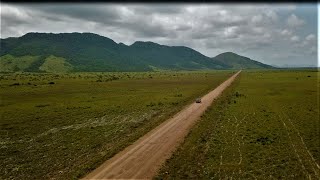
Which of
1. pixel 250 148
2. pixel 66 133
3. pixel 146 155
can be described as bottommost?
pixel 66 133

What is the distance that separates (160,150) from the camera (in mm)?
30281

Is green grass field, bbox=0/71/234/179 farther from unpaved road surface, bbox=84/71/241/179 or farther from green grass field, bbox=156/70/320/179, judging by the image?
green grass field, bbox=156/70/320/179

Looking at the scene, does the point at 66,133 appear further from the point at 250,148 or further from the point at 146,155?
the point at 250,148

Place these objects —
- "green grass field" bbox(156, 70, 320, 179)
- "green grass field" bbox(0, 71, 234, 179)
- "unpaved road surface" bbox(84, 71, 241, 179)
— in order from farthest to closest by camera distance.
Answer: "green grass field" bbox(0, 71, 234, 179)
"green grass field" bbox(156, 70, 320, 179)
"unpaved road surface" bbox(84, 71, 241, 179)

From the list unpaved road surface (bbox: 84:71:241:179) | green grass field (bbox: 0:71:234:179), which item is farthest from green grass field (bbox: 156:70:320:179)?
green grass field (bbox: 0:71:234:179)

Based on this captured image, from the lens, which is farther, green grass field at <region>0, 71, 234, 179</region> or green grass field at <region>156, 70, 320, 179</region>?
green grass field at <region>0, 71, 234, 179</region>

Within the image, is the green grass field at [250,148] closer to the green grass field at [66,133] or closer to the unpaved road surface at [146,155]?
the unpaved road surface at [146,155]

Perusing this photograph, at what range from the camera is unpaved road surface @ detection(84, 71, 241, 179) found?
78.7ft

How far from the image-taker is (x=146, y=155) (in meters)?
28.7

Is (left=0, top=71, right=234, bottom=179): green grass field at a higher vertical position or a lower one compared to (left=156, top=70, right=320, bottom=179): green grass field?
lower

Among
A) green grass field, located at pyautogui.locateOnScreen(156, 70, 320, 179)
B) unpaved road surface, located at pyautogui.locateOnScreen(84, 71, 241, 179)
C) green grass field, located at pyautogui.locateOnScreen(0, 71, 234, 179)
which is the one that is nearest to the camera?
unpaved road surface, located at pyautogui.locateOnScreen(84, 71, 241, 179)

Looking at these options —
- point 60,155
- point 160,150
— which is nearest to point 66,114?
point 60,155

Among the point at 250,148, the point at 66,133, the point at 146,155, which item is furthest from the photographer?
the point at 66,133

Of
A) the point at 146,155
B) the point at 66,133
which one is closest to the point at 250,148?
the point at 146,155
